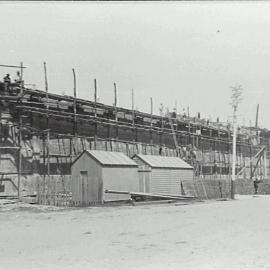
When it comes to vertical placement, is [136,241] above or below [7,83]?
below

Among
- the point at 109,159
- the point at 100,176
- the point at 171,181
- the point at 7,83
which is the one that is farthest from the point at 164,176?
the point at 7,83

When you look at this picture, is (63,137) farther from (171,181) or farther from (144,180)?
(171,181)

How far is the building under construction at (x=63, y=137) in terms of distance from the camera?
30.3 meters

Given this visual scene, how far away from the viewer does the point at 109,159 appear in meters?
31.8

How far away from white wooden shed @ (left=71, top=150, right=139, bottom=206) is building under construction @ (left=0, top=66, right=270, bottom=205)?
1123 millimetres

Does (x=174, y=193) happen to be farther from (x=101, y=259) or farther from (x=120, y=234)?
(x=101, y=259)

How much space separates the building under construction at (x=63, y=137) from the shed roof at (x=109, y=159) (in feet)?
8.27

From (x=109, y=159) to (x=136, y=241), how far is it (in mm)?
18465

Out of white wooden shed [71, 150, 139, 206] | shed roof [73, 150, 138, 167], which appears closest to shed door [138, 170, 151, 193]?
white wooden shed [71, 150, 139, 206]

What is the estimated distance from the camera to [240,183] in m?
47.5

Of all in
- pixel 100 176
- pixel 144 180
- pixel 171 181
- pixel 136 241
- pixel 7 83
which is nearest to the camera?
pixel 136 241

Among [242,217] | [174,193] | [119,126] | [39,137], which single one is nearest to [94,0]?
[242,217]

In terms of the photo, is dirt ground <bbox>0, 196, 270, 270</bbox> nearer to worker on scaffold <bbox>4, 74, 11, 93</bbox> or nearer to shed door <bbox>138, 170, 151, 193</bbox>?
worker on scaffold <bbox>4, 74, 11, 93</bbox>

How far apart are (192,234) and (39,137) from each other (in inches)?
775
